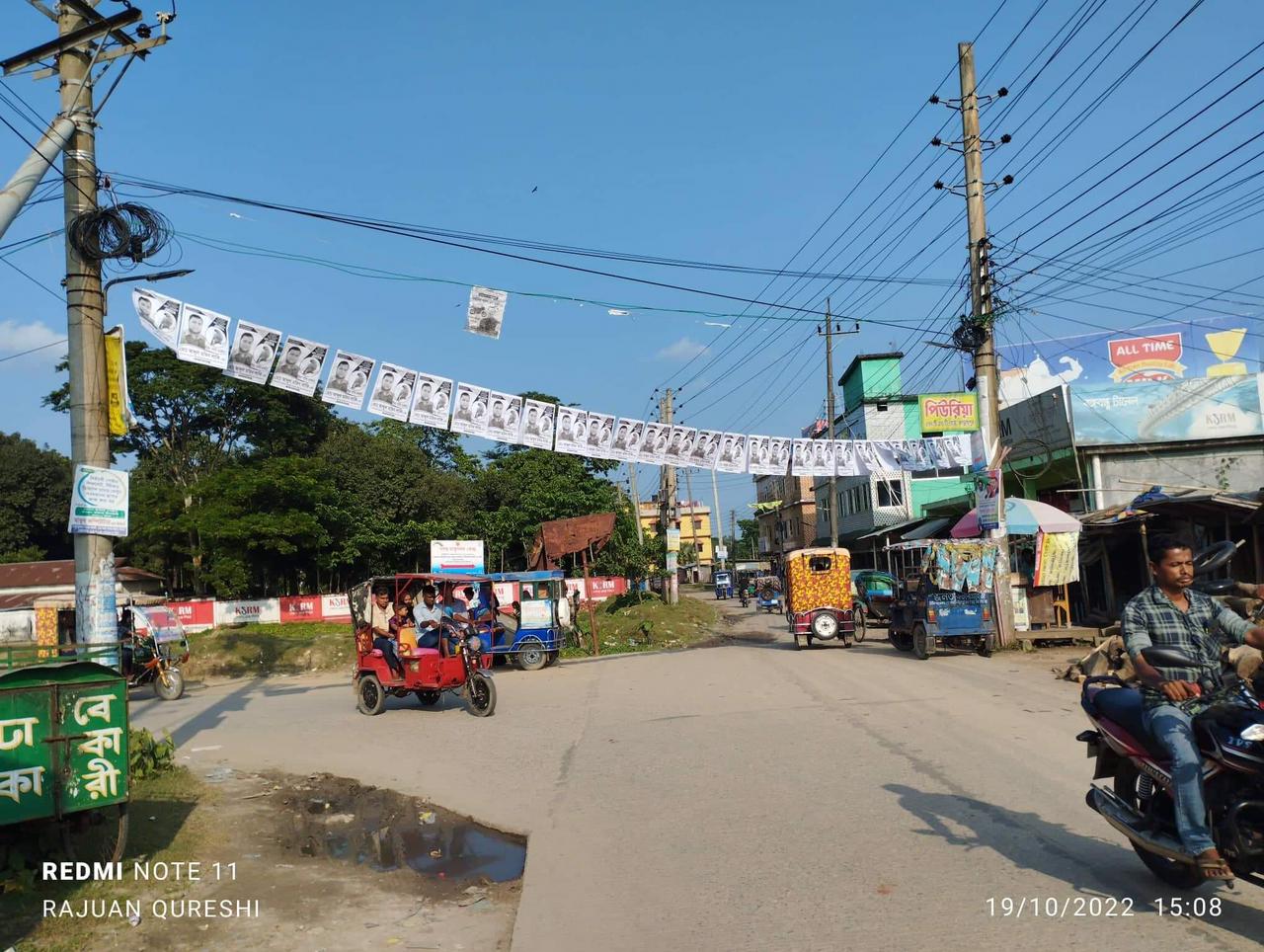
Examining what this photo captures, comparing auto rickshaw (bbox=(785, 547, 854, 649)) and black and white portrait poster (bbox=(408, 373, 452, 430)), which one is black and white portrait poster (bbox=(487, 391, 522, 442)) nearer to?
black and white portrait poster (bbox=(408, 373, 452, 430))

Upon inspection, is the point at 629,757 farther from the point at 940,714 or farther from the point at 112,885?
the point at 112,885

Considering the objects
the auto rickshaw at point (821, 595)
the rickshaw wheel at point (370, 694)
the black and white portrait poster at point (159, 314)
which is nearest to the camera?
the black and white portrait poster at point (159, 314)

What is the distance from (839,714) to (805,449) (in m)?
9.22

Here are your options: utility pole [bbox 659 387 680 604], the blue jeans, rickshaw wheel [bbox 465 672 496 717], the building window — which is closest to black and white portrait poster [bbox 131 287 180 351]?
rickshaw wheel [bbox 465 672 496 717]

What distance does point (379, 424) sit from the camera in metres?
50.2

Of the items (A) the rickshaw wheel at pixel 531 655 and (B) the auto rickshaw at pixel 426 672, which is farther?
A: (A) the rickshaw wheel at pixel 531 655

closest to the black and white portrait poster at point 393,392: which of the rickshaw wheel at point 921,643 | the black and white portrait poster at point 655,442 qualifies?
the black and white portrait poster at point 655,442

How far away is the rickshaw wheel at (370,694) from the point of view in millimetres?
14180

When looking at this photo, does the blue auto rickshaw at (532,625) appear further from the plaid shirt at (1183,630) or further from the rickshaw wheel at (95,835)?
the plaid shirt at (1183,630)

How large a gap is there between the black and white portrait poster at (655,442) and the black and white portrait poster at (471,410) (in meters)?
3.66

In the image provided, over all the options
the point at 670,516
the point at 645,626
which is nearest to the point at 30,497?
the point at 670,516

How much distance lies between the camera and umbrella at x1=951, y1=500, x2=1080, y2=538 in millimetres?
19844

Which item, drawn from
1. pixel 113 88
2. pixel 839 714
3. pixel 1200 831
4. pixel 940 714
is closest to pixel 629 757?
pixel 839 714
